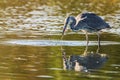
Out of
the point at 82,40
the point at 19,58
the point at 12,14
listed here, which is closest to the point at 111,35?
the point at 82,40

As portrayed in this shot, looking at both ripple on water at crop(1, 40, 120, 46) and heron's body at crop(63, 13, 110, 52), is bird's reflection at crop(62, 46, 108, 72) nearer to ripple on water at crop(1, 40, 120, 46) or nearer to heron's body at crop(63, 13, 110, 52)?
ripple on water at crop(1, 40, 120, 46)

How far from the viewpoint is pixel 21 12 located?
30.5 metres

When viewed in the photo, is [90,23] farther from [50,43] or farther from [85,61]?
[85,61]

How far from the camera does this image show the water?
14086mm

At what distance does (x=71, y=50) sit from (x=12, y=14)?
458 inches

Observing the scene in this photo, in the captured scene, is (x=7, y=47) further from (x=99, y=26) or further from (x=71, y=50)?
(x=99, y=26)

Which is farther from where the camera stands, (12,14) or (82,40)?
(12,14)

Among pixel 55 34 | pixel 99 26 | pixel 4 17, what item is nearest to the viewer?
pixel 99 26

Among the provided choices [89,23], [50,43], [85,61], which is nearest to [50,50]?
[50,43]

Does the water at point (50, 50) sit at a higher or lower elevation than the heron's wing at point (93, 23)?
lower

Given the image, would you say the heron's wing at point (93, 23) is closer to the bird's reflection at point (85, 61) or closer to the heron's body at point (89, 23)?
the heron's body at point (89, 23)

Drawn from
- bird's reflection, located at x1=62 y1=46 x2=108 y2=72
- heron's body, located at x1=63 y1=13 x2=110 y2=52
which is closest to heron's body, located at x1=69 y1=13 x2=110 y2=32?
heron's body, located at x1=63 y1=13 x2=110 y2=52

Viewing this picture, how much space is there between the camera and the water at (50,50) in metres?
14.1

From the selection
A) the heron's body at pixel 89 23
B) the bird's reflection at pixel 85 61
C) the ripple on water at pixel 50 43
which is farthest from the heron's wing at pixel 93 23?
the bird's reflection at pixel 85 61
